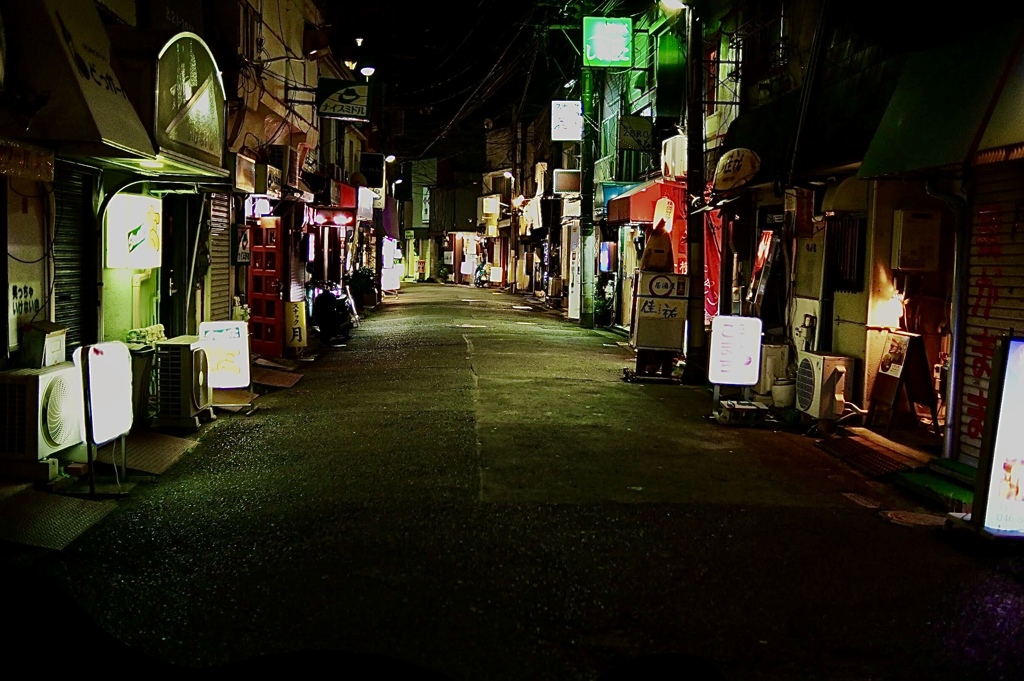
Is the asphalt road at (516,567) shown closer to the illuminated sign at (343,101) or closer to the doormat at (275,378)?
the doormat at (275,378)

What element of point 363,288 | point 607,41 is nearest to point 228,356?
point 607,41

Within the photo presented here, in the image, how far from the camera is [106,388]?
8609 millimetres

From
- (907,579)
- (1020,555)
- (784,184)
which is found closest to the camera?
(907,579)

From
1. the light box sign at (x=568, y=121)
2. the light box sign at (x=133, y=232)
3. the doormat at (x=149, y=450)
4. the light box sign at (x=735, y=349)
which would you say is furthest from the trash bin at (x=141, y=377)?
the light box sign at (x=568, y=121)

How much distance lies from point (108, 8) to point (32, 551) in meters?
7.10

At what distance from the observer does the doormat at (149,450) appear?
9695 mm

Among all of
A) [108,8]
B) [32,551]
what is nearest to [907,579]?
[32,551]

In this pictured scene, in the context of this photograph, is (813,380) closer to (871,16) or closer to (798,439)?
(798,439)

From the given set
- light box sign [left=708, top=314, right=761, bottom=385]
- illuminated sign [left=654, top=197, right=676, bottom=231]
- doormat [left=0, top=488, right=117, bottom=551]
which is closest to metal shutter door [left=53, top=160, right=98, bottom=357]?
doormat [left=0, top=488, right=117, bottom=551]

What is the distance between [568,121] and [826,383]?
20469 mm

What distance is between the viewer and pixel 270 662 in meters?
2.97

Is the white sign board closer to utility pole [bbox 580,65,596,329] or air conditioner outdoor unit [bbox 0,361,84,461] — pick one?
air conditioner outdoor unit [bbox 0,361,84,461]

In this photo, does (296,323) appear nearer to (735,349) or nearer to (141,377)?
(141,377)

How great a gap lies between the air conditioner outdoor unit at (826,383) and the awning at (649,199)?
363 inches
